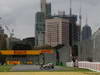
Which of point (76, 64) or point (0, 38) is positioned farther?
point (0, 38)

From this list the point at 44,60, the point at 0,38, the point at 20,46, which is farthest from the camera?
the point at 0,38

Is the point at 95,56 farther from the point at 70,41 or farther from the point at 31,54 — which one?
the point at 70,41

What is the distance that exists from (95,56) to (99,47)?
2.29m

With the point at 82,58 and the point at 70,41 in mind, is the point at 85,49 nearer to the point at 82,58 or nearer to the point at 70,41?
the point at 82,58

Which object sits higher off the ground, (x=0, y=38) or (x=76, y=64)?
(x=0, y=38)

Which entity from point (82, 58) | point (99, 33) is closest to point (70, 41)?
point (82, 58)

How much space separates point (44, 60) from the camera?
99.0 metres

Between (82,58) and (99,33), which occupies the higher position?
(99,33)

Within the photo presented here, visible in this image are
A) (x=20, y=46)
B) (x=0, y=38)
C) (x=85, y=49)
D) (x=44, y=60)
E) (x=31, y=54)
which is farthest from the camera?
(x=0, y=38)

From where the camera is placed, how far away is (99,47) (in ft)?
209

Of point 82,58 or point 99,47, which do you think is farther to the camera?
point 82,58

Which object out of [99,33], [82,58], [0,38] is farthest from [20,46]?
[99,33]

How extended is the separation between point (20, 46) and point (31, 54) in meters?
46.8

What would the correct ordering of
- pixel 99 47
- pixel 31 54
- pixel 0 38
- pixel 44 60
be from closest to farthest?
1. pixel 99 47
2. pixel 44 60
3. pixel 31 54
4. pixel 0 38
